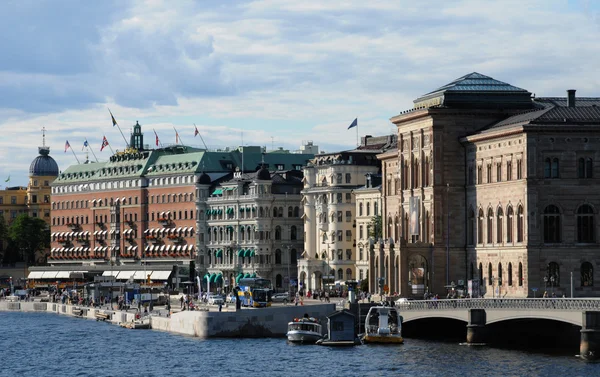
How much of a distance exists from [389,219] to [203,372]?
6585 centimetres

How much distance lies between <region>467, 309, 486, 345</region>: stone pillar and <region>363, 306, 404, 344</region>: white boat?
7850mm

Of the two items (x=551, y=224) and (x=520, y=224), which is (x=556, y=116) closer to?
(x=551, y=224)

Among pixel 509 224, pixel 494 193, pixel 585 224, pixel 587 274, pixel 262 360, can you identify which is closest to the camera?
pixel 262 360

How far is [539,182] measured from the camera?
15562cm

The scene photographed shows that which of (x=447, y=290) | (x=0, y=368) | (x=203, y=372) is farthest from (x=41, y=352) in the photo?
(x=447, y=290)

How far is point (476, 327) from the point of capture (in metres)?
136

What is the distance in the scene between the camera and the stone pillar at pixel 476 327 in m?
136

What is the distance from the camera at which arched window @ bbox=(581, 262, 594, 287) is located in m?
157

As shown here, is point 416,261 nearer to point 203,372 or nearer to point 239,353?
point 239,353

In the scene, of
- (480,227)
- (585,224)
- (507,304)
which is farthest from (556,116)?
(507,304)

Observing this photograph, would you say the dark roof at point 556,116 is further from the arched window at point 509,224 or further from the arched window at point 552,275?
the arched window at point 552,275

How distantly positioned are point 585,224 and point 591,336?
36.9 meters

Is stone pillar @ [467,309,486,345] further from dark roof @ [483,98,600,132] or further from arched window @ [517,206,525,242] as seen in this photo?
dark roof @ [483,98,600,132]

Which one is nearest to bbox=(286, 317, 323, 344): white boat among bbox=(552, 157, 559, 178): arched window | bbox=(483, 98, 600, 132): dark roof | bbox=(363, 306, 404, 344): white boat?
bbox=(363, 306, 404, 344): white boat
